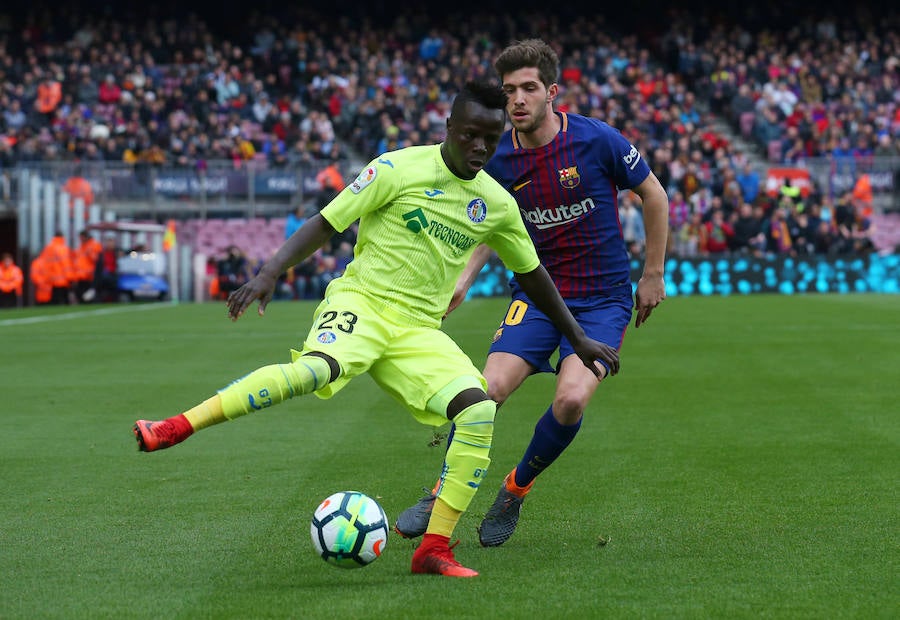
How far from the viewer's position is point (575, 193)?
656cm

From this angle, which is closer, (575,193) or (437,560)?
(437,560)

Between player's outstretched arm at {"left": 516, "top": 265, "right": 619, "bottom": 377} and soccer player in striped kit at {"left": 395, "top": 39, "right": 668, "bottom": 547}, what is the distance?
39 centimetres

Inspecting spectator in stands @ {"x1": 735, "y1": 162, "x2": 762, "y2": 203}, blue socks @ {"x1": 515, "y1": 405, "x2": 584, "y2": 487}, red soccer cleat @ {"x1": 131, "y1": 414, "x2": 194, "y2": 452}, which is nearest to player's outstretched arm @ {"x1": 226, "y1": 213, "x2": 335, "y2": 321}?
red soccer cleat @ {"x1": 131, "y1": 414, "x2": 194, "y2": 452}

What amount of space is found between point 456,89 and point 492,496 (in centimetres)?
3151

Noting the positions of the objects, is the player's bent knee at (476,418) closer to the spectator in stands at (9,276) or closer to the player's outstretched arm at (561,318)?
the player's outstretched arm at (561,318)

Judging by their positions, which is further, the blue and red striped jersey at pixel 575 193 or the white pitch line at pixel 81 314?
the white pitch line at pixel 81 314

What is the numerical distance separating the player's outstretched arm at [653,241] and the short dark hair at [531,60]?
2.29 ft

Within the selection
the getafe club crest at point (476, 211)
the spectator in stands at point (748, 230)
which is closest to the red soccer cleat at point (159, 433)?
the getafe club crest at point (476, 211)

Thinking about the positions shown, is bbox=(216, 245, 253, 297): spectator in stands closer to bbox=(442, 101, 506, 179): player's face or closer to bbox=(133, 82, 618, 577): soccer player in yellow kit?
bbox=(133, 82, 618, 577): soccer player in yellow kit

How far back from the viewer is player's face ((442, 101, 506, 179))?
5.32 metres

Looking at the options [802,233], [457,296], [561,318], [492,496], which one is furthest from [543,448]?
[802,233]

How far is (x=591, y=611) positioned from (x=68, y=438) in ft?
18.7

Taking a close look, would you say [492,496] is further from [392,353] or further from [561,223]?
[392,353]

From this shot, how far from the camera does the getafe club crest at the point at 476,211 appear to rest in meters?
5.57
